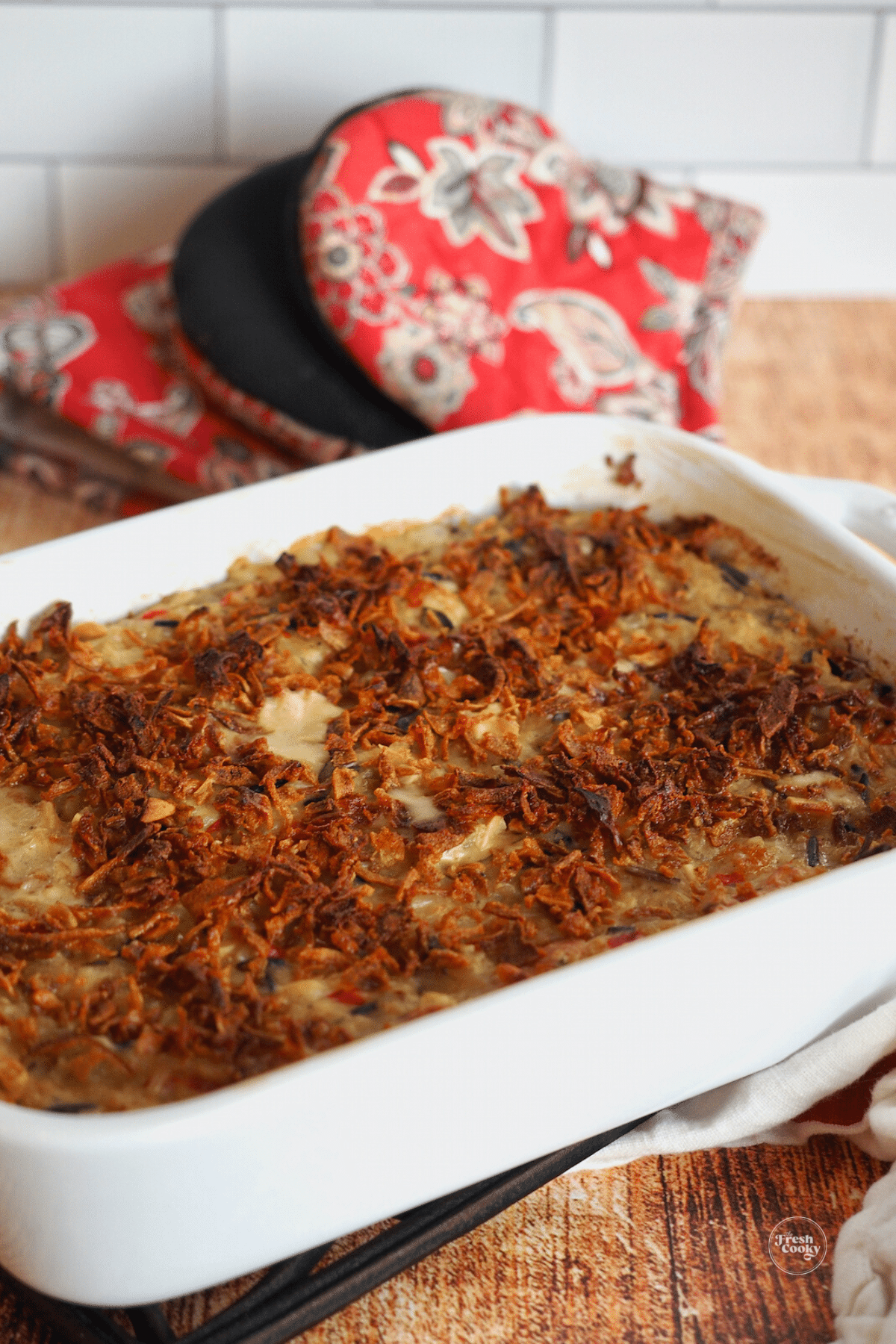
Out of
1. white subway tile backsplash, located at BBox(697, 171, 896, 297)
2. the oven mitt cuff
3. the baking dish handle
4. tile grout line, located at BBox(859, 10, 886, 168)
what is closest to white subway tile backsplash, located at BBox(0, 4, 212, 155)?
the oven mitt cuff

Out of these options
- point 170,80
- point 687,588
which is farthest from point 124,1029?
point 170,80

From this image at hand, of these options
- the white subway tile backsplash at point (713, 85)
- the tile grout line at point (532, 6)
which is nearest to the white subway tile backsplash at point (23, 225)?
the tile grout line at point (532, 6)

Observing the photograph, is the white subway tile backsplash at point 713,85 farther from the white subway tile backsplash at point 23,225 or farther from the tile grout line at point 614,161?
the white subway tile backsplash at point 23,225

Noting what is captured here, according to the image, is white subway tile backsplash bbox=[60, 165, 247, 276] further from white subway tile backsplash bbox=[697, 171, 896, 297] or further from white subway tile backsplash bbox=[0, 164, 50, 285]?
white subway tile backsplash bbox=[697, 171, 896, 297]

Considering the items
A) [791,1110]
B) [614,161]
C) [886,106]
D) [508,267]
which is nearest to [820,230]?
[886,106]

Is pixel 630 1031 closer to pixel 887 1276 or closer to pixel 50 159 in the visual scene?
pixel 887 1276

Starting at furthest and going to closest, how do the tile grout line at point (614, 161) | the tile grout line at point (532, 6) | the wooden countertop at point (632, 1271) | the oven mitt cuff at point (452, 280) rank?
the tile grout line at point (614, 161) → the tile grout line at point (532, 6) → the oven mitt cuff at point (452, 280) → the wooden countertop at point (632, 1271)

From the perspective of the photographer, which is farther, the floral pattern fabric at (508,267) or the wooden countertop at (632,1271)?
the floral pattern fabric at (508,267)
